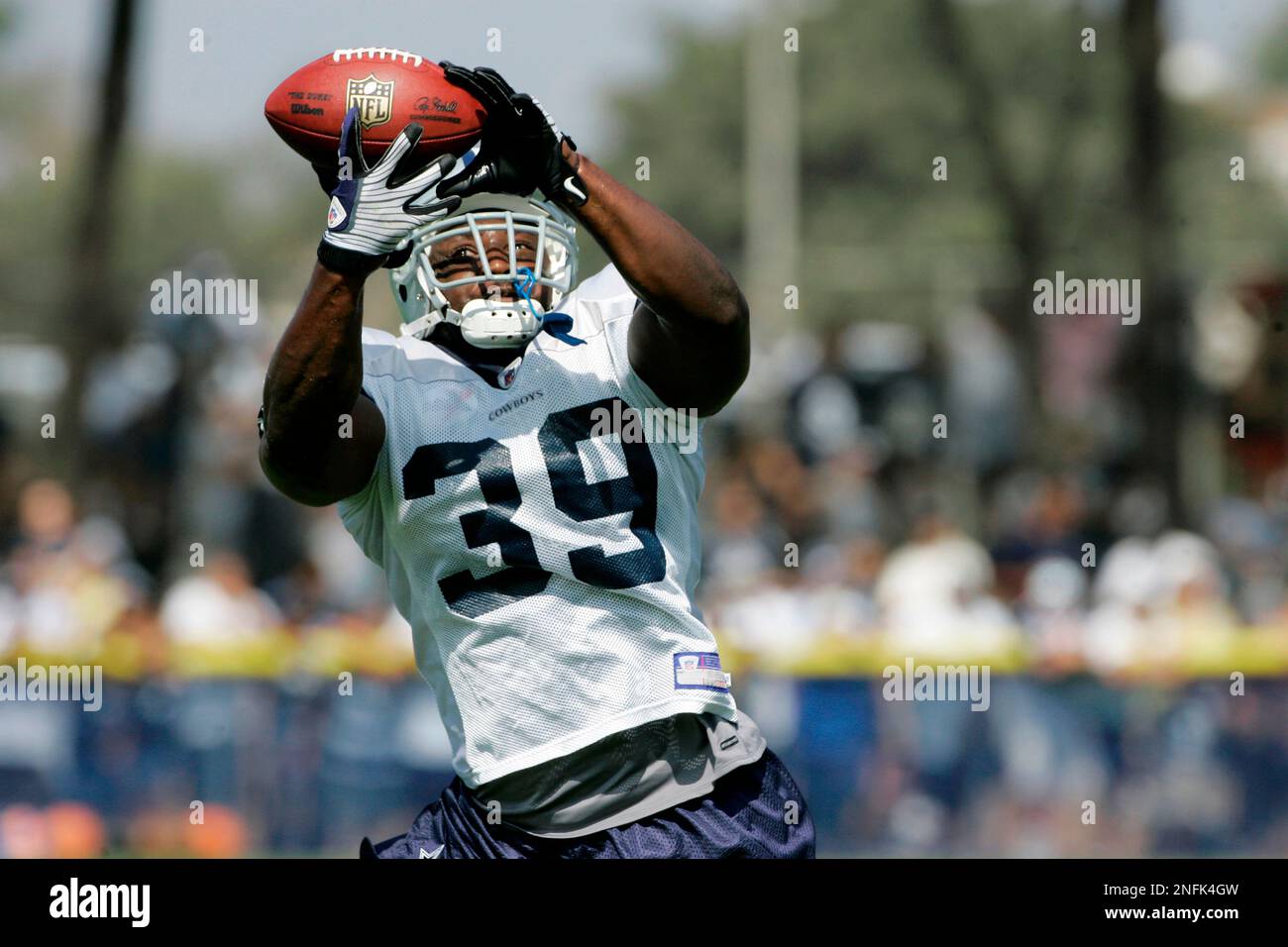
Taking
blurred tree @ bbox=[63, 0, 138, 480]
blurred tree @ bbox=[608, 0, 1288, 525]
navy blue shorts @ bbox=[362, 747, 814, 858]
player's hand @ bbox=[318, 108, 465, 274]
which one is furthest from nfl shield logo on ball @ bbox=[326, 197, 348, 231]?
blurred tree @ bbox=[63, 0, 138, 480]

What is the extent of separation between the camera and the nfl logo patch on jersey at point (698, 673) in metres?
3.05

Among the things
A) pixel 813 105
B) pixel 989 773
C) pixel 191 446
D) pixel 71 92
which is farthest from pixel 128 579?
pixel 813 105

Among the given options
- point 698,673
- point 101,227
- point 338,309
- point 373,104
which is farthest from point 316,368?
point 101,227

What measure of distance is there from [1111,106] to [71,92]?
25.9 ft

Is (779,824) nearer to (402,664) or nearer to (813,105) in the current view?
(402,664)

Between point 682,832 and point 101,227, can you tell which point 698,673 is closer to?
point 682,832

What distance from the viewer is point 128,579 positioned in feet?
27.1

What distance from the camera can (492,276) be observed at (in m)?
3.09

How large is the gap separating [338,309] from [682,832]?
1.13m

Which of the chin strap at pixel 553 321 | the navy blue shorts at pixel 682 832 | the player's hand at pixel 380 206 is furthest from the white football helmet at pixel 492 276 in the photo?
the navy blue shorts at pixel 682 832

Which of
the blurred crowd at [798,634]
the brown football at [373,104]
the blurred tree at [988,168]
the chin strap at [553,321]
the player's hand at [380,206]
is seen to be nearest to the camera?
the player's hand at [380,206]

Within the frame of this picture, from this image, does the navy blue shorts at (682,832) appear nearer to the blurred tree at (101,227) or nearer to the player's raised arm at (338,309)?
the player's raised arm at (338,309)

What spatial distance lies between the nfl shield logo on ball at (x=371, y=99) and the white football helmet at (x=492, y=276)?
0.21 metres

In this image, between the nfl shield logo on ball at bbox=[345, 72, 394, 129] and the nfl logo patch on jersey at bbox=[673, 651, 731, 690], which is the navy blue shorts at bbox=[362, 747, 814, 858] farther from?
the nfl shield logo on ball at bbox=[345, 72, 394, 129]
